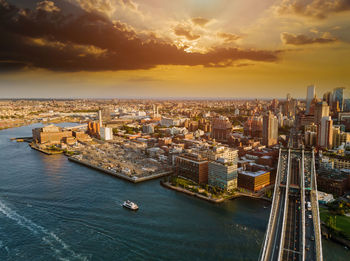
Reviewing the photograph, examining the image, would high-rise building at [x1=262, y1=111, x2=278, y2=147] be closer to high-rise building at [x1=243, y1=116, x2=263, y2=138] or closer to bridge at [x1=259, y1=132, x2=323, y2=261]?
high-rise building at [x1=243, y1=116, x2=263, y2=138]

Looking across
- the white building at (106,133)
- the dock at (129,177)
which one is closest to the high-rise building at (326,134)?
the dock at (129,177)

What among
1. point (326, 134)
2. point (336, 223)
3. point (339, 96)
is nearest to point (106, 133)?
point (326, 134)

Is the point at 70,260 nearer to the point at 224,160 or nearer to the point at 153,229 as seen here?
the point at 153,229

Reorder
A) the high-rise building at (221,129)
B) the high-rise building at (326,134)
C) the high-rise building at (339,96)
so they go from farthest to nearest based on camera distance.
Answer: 1. the high-rise building at (339,96)
2. the high-rise building at (221,129)
3. the high-rise building at (326,134)

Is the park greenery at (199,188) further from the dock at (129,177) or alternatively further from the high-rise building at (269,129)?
the high-rise building at (269,129)

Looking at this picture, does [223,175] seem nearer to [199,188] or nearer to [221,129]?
[199,188]

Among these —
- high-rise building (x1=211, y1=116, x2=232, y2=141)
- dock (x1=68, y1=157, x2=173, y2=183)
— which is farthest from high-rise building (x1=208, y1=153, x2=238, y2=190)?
high-rise building (x1=211, y1=116, x2=232, y2=141)
